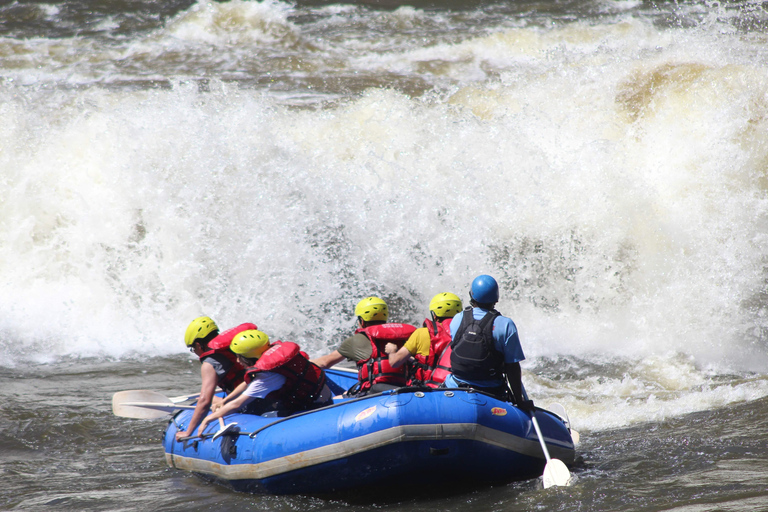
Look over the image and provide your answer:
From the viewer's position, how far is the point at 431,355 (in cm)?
559

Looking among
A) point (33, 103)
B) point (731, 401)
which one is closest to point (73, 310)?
point (33, 103)

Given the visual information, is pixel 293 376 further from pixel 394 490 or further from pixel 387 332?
pixel 394 490

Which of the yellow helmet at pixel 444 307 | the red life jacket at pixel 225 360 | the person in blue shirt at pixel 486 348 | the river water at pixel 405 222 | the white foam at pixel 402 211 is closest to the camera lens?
the person in blue shirt at pixel 486 348

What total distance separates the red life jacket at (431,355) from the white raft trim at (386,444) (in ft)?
2.87

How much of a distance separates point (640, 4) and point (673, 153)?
27.2 ft

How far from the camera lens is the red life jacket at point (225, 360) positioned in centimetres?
571

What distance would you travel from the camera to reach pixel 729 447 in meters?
5.24

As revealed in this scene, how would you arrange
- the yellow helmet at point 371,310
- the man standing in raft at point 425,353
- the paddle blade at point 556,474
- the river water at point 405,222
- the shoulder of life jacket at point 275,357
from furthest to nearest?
the river water at point 405,222, the yellow helmet at point 371,310, the man standing in raft at point 425,353, the shoulder of life jacket at point 275,357, the paddle blade at point 556,474

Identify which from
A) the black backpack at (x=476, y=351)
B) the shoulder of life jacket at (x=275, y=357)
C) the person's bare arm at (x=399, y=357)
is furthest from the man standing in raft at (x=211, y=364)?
the black backpack at (x=476, y=351)

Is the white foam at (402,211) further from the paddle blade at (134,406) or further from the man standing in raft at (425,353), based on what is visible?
the man standing in raft at (425,353)

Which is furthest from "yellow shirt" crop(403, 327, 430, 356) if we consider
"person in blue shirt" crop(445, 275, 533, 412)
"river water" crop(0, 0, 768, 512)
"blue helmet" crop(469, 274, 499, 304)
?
"river water" crop(0, 0, 768, 512)

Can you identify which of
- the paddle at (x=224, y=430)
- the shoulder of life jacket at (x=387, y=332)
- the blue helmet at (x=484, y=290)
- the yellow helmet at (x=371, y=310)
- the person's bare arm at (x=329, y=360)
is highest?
the blue helmet at (x=484, y=290)

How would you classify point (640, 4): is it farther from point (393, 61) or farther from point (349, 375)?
point (349, 375)

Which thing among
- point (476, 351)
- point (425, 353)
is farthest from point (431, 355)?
point (476, 351)
